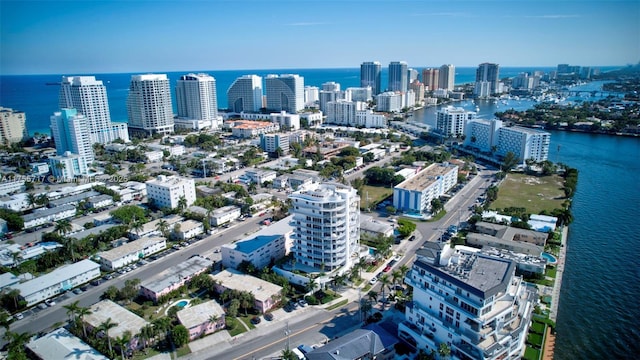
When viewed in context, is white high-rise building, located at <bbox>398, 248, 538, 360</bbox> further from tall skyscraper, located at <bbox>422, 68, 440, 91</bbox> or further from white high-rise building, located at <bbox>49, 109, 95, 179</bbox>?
tall skyscraper, located at <bbox>422, 68, 440, 91</bbox>

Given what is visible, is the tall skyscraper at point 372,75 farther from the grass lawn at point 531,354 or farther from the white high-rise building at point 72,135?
the grass lawn at point 531,354

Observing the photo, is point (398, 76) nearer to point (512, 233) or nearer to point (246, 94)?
point (246, 94)

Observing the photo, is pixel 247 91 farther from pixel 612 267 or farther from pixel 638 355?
pixel 638 355

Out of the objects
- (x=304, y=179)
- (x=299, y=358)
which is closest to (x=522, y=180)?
(x=304, y=179)

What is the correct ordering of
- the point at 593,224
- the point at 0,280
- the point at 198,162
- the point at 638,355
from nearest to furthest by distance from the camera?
the point at 638,355 < the point at 0,280 < the point at 593,224 < the point at 198,162

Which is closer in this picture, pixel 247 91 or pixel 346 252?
pixel 346 252

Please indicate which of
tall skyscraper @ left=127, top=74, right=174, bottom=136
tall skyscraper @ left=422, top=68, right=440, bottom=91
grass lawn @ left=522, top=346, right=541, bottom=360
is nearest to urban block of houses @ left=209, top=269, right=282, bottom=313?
grass lawn @ left=522, top=346, right=541, bottom=360

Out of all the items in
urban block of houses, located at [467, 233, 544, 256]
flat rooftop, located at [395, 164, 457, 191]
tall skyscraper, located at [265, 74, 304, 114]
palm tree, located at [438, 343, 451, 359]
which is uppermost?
tall skyscraper, located at [265, 74, 304, 114]
